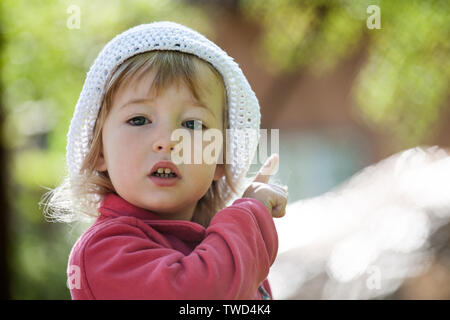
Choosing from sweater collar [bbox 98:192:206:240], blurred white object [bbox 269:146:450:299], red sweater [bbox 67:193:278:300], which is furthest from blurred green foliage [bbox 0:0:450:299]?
red sweater [bbox 67:193:278:300]

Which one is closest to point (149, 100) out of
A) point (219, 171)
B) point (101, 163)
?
point (101, 163)

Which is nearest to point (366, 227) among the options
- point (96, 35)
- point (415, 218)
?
point (415, 218)

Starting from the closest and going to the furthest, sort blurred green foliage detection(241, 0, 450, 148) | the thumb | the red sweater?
the red sweater → the thumb → blurred green foliage detection(241, 0, 450, 148)

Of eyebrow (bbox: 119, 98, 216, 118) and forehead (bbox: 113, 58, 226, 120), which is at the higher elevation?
forehead (bbox: 113, 58, 226, 120)

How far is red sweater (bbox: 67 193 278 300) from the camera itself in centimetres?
88

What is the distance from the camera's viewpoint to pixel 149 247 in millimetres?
944

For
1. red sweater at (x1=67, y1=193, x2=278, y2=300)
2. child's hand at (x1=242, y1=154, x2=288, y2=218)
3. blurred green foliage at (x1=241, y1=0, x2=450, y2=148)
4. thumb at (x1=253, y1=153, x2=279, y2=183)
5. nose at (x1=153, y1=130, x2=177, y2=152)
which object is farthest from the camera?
blurred green foliage at (x1=241, y1=0, x2=450, y2=148)

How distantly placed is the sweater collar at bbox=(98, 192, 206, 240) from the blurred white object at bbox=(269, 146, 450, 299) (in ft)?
5.02

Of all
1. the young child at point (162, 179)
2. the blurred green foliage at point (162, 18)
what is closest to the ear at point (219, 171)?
the young child at point (162, 179)

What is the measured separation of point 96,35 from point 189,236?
2425mm

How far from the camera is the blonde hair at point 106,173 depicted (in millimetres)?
1049

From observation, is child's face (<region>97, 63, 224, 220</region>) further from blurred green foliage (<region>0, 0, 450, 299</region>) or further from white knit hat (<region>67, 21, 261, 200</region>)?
blurred green foliage (<region>0, 0, 450, 299</region>)
